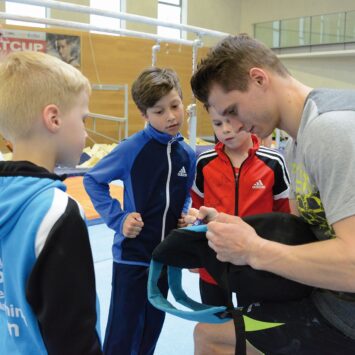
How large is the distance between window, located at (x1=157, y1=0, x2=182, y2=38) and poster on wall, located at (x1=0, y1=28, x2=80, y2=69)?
2955 mm

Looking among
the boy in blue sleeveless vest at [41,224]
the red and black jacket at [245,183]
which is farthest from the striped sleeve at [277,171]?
the boy in blue sleeveless vest at [41,224]

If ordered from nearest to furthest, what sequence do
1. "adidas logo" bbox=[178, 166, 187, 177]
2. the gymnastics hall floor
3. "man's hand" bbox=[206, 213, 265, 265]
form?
"man's hand" bbox=[206, 213, 265, 265] < "adidas logo" bbox=[178, 166, 187, 177] < the gymnastics hall floor

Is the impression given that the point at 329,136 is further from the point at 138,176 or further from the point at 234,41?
the point at 138,176

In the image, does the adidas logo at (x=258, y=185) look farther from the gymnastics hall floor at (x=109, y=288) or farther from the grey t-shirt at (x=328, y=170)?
the gymnastics hall floor at (x=109, y=288)

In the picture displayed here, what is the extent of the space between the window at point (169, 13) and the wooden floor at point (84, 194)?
22.8 feet

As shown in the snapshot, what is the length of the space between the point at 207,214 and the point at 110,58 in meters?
8.66

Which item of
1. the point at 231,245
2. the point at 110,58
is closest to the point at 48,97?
the point at 231,245

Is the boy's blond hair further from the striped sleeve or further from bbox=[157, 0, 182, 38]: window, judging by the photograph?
bbox=[157, 0, 182, 38]: window

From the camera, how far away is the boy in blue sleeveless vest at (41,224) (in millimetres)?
1025

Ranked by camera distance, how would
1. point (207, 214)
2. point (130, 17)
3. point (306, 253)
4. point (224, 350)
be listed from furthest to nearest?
point (130, 17) → point (207, 214) → point (224, 350) → point (306, 253)

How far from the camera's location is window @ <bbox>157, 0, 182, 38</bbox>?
1129cm

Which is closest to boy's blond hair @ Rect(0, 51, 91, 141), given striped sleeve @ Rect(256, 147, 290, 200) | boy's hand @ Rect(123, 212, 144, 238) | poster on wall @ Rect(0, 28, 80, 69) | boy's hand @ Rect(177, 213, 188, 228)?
boy's hand @ Rect(123, 212, 144, 238)

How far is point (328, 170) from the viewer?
116 cm

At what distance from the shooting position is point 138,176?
6.64 feet
